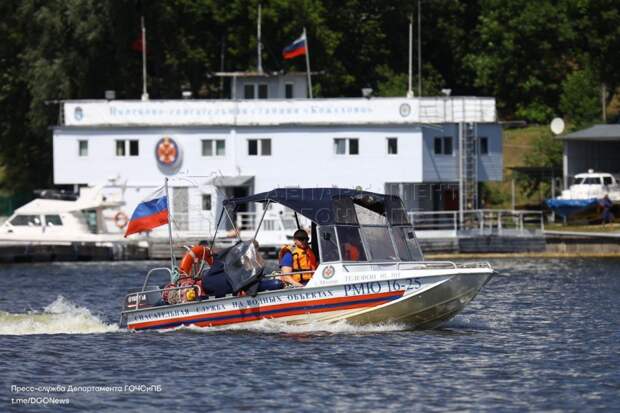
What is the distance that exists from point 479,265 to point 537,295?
474 inches

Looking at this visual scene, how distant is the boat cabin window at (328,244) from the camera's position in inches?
1216

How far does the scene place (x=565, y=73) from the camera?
92.2m

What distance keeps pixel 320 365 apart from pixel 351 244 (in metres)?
4.12

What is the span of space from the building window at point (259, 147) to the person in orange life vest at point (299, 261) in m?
37.8

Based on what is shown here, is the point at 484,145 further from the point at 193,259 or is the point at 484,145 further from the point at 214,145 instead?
the point at 193,259

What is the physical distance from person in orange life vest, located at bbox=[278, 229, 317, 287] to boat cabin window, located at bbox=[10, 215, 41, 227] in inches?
1423

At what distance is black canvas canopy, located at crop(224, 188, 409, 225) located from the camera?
31.4m

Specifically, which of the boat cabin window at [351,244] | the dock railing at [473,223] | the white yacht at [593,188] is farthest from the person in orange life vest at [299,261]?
the white yacht at [593,188]

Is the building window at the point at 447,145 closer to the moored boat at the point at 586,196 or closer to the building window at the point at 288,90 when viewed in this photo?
the moored boat at the point at 586,196

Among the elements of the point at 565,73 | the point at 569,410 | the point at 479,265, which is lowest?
the point at 569,410

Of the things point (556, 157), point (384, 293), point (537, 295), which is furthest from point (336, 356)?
point (556, 157)

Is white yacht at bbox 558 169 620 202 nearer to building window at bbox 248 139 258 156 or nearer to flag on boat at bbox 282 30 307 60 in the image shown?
building window at bbox 248 139 258 156

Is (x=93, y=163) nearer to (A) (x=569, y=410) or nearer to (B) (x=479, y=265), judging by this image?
(B) (x=479, y=265)

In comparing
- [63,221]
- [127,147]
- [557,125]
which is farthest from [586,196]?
[63,221]
